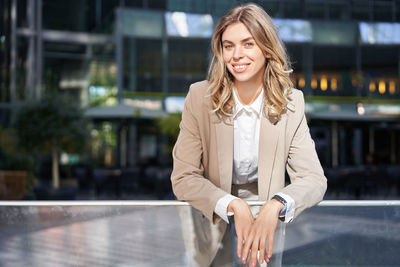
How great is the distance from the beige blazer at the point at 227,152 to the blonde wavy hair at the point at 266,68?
0.03 meters

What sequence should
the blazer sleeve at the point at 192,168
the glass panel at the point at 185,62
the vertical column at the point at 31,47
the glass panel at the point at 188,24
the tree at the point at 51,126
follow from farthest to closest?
1. the glass panel at the point at 185,62
2. the glass panel at the point at 188,24
3. the vertical column at the point at 31,47
4. the tree at the point at 51,126
5. the blazer sleeve at the point at 192,168

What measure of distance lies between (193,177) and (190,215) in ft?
0.63

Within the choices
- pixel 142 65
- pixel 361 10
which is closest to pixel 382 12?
pixel 361 10

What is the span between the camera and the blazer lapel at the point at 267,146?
69.1 inches

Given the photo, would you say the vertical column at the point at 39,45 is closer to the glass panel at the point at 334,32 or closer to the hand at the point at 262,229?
the glass panel at the point at 334,32

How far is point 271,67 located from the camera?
70.6 inches

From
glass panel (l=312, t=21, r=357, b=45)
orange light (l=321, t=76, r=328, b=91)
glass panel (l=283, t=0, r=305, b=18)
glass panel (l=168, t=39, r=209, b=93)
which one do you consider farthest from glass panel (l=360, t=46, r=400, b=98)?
glass panel (l=168, t=39, r=209, b=93)

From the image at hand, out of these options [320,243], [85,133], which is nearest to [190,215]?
[320,243]

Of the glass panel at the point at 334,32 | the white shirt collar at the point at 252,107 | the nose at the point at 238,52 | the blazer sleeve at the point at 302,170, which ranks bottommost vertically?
the blazer sleeve at the point at 302,170

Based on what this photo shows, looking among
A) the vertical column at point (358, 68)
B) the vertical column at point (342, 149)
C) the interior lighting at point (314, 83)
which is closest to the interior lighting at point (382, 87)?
the vertical column at point (358, 68)

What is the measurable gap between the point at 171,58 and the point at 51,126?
36.0ft

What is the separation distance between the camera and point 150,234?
1.94 metres

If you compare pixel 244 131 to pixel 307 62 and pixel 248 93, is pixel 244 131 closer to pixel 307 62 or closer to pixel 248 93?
pixel 248 93

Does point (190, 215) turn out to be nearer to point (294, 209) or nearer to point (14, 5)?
point (294, 209)
